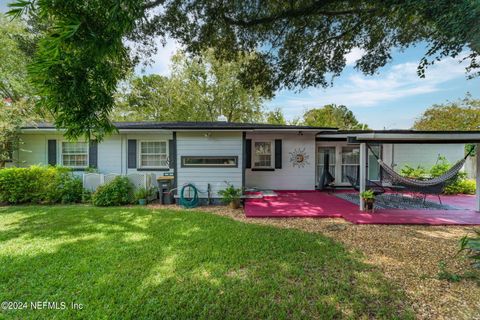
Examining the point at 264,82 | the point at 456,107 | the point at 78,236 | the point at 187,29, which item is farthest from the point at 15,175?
the point at 456,107

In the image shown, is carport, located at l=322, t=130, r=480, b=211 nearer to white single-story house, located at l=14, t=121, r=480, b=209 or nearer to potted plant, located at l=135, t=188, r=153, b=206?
white single-story house, located at l=14, t=121, r=480, b=209

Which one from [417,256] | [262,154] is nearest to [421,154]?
[262,154]

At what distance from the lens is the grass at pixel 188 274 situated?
7.93 feet

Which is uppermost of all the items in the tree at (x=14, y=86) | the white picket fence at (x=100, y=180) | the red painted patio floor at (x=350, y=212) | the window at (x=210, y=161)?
the tree at (x=14, y=86)

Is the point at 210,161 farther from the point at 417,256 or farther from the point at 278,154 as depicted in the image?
the point at 417,256

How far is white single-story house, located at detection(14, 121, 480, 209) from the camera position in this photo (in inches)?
290

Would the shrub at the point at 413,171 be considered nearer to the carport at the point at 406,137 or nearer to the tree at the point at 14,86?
the carport at the point at 406,137

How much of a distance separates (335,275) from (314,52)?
6.02 meters

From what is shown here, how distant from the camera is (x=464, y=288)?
2857mm

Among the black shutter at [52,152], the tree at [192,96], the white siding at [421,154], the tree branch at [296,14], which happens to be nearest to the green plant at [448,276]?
the tree branch at [296,14]

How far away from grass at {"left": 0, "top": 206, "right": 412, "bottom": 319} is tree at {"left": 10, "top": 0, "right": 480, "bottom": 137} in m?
2.11

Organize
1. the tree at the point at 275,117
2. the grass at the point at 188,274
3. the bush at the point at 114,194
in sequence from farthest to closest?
the tree at the point at 275,117 < the bush at the point at 114,194 < the grass at the point at 188,274

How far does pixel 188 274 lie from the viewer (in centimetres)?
308

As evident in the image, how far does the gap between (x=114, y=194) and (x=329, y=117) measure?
26.5 metres
